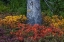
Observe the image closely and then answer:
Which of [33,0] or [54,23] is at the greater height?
[33,0]

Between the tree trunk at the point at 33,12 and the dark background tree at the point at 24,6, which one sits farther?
the dark background tree at the point at 24,6

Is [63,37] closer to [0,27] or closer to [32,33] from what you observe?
[32,33]

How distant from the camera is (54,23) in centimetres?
1166

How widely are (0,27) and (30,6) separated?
71.0 inches

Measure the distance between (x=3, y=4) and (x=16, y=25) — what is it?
5890mm

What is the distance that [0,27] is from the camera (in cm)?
1081

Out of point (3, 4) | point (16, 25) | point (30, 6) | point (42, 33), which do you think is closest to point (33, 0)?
point (30, 6)

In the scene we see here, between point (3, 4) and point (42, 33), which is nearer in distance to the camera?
point (42, 33)

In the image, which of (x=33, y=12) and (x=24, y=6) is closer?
(x=33, y=12)

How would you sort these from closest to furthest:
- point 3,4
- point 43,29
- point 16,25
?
point 43,29 < point 16,25 < point 3,4

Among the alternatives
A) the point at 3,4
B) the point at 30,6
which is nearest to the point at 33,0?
the point at 30,6

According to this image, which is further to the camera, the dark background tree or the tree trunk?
the dark background tree

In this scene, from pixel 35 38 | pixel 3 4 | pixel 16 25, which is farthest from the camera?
pixel 3 4

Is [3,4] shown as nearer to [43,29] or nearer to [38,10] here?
[38,10]
